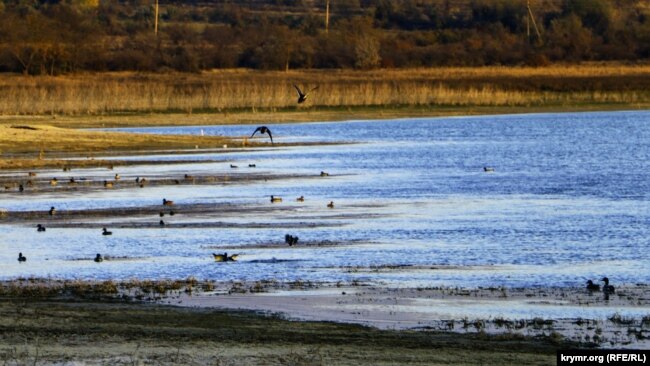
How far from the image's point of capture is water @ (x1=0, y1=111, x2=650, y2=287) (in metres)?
19.6

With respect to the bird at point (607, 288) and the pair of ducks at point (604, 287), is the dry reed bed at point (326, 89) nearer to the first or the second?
the pair of ducks at point (604, 287)

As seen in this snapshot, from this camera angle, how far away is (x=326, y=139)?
52.9 metres

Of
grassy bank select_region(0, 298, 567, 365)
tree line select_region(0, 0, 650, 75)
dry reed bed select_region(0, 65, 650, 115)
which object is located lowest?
grassy bank select_region(0, 298, 567, 365)

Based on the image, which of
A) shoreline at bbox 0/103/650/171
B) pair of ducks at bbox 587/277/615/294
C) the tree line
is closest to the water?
pair of ducks at bbox 587/277/615/294

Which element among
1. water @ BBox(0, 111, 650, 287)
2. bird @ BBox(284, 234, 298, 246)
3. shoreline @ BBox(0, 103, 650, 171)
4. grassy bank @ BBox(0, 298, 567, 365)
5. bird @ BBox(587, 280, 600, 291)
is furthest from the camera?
shoreline @ BBox(0, 103, 650, 171)

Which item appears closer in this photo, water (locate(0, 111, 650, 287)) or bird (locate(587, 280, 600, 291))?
bird (locate(587, 280, 600, 291))

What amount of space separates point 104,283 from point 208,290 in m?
1.48

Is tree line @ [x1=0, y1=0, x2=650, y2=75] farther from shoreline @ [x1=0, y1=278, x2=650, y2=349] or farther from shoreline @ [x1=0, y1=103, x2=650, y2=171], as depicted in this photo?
shoreline @ [x1=0, y1=278, x2=650, y2=349]

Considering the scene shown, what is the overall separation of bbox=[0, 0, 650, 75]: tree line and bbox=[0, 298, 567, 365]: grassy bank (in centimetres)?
7031

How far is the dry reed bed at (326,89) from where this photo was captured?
64.8m

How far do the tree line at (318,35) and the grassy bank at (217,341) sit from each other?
231ft

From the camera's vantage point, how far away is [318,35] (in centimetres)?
10550

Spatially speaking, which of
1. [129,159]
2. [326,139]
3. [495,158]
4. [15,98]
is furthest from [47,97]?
[495,158]

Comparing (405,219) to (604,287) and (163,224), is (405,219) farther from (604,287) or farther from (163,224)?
(604,287)
